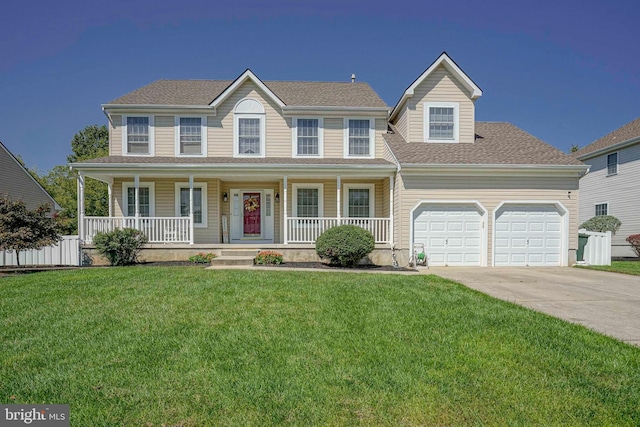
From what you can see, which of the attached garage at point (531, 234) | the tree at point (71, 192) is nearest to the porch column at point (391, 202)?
the attached garage at point (531, 234)

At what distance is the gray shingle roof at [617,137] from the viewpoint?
58.9 ft

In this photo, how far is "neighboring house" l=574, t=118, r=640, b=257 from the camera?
57.0ft

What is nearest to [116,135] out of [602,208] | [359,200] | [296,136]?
[296,136]

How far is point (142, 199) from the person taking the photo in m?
13.9

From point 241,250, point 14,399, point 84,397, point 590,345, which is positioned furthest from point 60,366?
point 241,250

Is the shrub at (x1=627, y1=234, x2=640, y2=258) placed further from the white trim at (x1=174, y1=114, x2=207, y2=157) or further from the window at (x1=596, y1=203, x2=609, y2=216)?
the white trim at (x1=174, y1=114, x2=207, y2=157)

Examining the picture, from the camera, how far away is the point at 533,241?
12.2m

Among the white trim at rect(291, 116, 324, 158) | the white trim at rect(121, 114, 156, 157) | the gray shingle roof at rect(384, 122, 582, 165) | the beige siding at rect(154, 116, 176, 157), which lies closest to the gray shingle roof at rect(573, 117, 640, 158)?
the gray shingle roof at rect(384, 122, 582, 165)

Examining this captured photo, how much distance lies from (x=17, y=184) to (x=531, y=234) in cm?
2745

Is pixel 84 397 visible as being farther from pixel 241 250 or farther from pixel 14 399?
pixel 241 250

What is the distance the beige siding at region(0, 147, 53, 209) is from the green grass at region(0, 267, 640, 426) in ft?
59.9

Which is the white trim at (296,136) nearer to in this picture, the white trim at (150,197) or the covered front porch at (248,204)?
the covered front porch at (248,204)

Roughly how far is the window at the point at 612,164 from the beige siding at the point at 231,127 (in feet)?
59.8

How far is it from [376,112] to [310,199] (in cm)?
456
